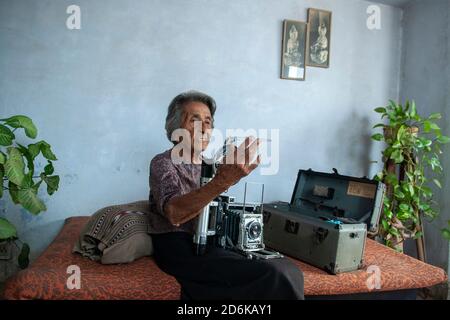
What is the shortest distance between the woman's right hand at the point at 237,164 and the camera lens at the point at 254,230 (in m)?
0.30

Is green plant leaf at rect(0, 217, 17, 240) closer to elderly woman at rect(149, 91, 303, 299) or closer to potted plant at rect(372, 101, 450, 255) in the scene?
elderly woman at rect(149, 91, 303, 299)

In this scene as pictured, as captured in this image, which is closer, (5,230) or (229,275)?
(229,275)

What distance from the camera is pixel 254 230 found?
4.42 ft

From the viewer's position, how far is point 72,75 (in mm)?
2205

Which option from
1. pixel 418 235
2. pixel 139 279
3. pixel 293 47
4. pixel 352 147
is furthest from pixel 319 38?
pixel 139 279

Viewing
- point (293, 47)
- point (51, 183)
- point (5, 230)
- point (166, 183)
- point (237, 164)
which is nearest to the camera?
point (237, 164)

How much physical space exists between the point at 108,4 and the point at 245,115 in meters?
1.15

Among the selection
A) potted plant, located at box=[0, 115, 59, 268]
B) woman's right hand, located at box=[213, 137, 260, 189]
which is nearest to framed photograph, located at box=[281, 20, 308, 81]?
woman's right hand, located at box=[213, 137, 260, 189]

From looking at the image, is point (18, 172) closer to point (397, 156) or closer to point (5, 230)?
point (5, 230)

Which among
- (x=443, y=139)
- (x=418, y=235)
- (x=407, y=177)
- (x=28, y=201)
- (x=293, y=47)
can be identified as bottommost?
(x=418, y=235)

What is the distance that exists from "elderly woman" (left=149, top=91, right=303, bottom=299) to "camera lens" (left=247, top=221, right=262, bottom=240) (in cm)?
11

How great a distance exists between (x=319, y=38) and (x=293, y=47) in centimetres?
22

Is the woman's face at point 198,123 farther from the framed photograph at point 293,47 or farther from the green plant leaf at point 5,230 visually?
the framed photograph at point 293,47
